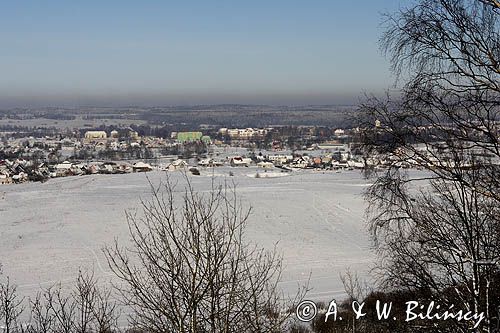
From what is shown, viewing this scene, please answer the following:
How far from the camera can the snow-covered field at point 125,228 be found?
18672 millimetres

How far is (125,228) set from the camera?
1000 inches

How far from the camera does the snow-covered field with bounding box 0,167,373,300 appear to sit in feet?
61.3

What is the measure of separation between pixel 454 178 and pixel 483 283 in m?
1.42

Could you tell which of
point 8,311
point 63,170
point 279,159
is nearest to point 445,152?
point 8,311

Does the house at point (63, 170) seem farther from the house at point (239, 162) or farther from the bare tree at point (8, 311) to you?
the bare tree at point (8, 311)

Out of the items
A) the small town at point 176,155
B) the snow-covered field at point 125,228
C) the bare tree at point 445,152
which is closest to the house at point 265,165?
the small town at point 176,155

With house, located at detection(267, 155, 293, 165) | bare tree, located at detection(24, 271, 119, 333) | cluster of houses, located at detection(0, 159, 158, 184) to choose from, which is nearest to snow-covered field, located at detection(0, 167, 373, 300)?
bare tree, located at detection(24, 271, 119, 333)

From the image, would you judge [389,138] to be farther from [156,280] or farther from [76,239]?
[76,239]

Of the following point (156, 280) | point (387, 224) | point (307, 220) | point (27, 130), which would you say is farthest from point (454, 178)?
point (27, 130)

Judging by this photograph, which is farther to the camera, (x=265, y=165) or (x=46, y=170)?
(x=265, y=165)

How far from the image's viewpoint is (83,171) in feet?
201

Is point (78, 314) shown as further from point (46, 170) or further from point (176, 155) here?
point (176, 155)

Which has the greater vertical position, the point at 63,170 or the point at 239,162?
the point at 239,162

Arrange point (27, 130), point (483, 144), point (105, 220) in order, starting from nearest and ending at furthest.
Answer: point (483, 144) < point (105, 220) < point (27, 130)
